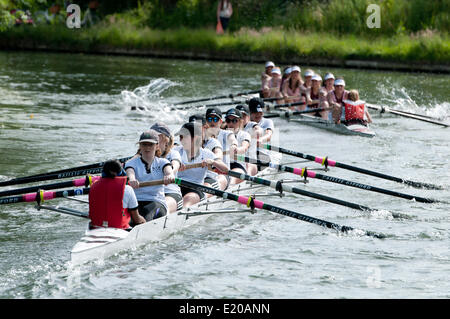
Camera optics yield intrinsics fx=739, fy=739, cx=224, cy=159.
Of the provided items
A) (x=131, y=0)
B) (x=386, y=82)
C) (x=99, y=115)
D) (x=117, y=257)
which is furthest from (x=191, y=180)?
(x=131, y=0)

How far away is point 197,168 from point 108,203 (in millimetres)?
2626

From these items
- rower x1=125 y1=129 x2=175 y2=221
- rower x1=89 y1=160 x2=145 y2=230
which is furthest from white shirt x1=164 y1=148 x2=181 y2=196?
rower x1=89 y1=160 x2=145 y2=230

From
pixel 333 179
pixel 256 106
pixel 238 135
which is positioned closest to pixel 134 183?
pixel 238 135

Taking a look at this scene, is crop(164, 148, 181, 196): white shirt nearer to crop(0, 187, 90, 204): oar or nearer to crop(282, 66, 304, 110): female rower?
crop(0, 187, 90, 204): oar

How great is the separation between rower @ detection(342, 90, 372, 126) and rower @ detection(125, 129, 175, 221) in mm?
9292

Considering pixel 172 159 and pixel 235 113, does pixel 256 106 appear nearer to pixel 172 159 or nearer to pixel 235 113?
pixel 235 113

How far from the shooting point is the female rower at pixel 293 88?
21312 millimetres

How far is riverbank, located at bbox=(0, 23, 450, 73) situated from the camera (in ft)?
104

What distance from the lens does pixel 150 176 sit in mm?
9766

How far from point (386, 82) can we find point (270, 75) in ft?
23.2

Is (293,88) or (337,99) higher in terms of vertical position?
(293,88)

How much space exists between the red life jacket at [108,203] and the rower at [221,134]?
3117 millimetres

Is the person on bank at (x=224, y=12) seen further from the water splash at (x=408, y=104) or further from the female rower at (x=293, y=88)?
the female rower at (x=293, y=88)

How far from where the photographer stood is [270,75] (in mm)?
22562
